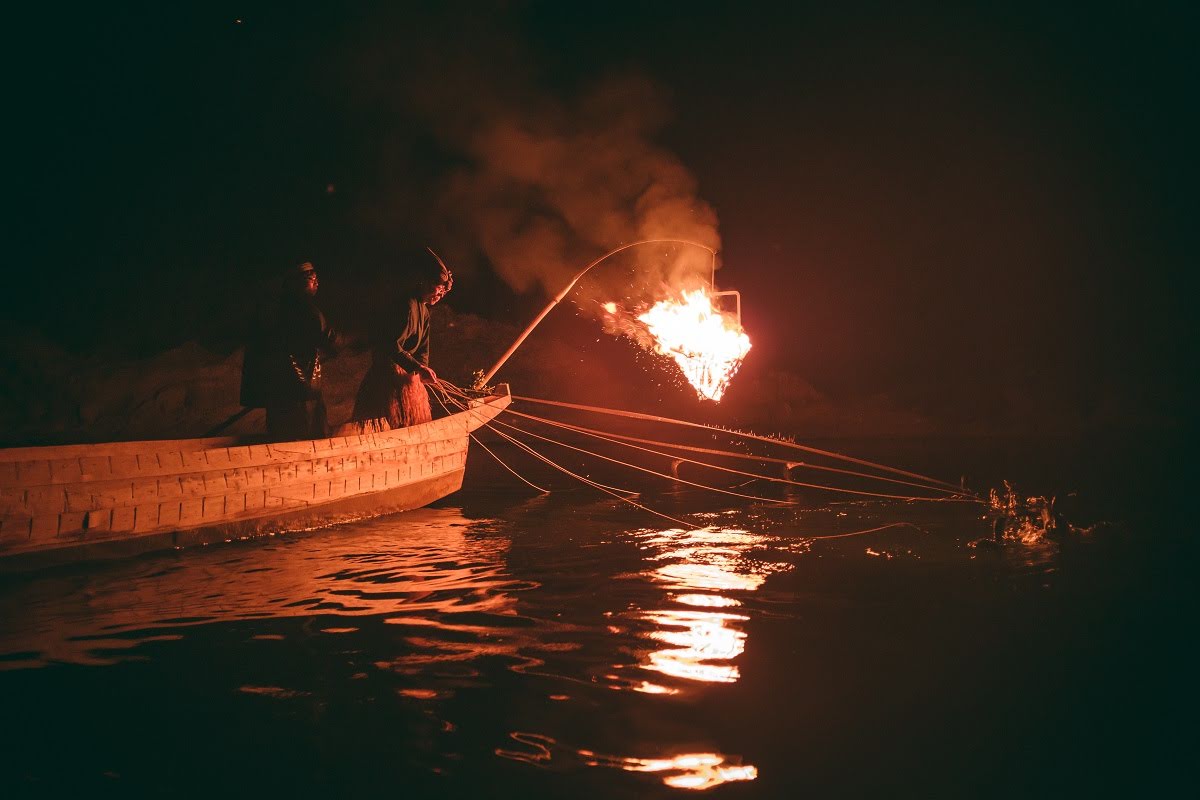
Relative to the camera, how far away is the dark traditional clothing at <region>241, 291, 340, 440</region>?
10438 millimetres

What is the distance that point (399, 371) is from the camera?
37.9 feet

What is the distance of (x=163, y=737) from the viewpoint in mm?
3812

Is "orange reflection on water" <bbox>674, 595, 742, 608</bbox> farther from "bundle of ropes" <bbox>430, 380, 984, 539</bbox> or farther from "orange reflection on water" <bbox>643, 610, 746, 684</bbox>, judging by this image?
"bundle of ropes" <bbox>430, 380, 984, 539</bbox>

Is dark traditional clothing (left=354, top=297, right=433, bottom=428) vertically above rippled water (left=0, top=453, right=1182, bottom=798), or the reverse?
dark traditional clothing (left=354, top=297, right=433, bottom=428)

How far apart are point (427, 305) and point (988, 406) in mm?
25812

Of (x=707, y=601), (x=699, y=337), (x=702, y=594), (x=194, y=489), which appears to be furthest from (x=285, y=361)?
(x=707, y=601)

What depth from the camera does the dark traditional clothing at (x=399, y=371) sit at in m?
11.0

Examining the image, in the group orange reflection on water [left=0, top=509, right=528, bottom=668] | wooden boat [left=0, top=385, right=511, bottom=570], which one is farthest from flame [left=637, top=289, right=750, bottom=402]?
orange reflection on water [left=0, top=509, right=528, bottom=668]

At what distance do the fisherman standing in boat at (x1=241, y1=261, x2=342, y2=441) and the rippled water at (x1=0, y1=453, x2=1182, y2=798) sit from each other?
105 inches

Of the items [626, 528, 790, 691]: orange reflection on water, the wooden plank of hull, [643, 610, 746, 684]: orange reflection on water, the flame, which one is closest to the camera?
[643, 610, 746, 684]: orange reflection on water

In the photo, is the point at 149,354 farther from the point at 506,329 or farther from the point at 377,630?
the point at 377,630

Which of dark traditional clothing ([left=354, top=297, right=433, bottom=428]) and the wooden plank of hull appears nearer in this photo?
the wooden plank of hull

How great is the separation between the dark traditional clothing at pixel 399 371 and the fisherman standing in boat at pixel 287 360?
0.85 metres

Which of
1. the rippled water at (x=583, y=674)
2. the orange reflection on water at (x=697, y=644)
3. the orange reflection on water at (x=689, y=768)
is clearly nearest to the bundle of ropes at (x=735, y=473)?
the rippled water at (x=583, y=674)
